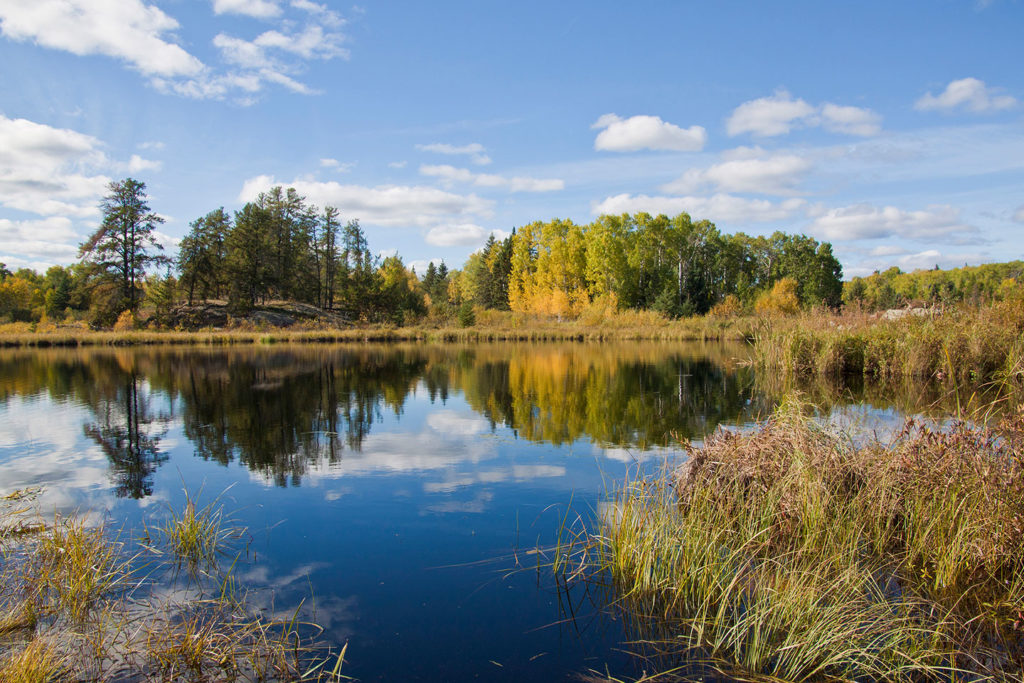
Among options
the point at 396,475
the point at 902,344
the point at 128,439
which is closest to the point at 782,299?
the point at 902,344

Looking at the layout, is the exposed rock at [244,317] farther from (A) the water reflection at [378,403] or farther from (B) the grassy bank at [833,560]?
(B) the grassy bank at [833,560]

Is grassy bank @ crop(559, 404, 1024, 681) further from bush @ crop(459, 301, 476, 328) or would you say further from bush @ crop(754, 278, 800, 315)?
bush @ crop(754, 278, 800, 315)

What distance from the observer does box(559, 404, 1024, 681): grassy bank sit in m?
3.63

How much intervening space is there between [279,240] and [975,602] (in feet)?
220

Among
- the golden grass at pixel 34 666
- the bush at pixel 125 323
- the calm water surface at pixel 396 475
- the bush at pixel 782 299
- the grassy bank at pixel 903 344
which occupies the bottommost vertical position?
the calm water surface at pixel 396 475

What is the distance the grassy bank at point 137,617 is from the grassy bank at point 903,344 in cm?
1272

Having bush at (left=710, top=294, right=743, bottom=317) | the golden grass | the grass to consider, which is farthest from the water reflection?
bush at (left=710, top=294, right=743, bottom=317)

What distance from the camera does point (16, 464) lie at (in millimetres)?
9344

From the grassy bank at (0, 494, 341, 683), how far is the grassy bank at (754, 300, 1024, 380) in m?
12.7

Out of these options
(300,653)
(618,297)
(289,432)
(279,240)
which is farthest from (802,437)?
(279,240)

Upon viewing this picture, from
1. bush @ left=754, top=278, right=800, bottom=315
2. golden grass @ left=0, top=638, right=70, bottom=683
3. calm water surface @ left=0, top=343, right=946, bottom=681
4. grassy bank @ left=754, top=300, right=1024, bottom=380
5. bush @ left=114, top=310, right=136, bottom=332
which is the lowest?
calm water surface @ left=0, top=343, right=946, bottom=681

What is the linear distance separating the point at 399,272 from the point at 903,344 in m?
65.8

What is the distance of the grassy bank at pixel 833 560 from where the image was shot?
3.63 m

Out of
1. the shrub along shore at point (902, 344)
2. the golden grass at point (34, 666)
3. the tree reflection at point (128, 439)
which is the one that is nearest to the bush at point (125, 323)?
the tree reflection at point (128, 439)
